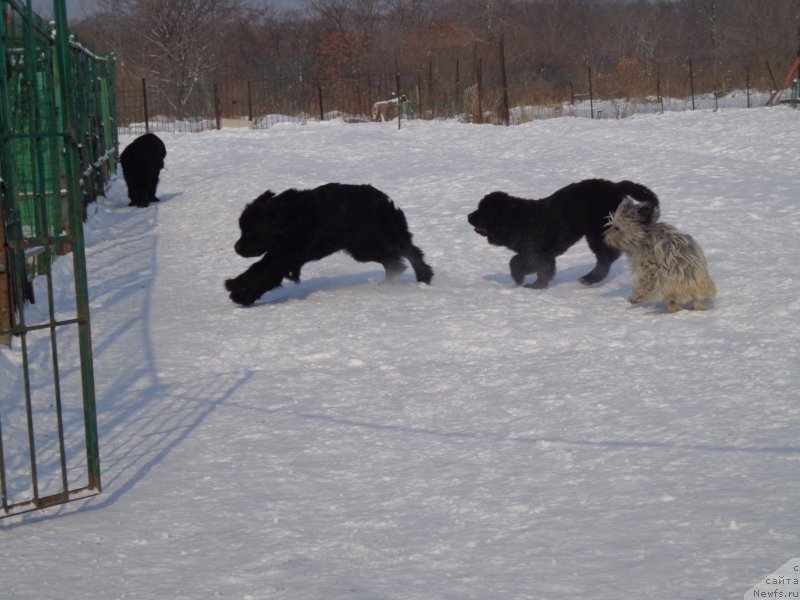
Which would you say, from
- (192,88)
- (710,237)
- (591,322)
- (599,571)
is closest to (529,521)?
(599,571)

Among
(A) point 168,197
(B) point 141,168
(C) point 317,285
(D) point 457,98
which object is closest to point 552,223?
(C) point 317,285

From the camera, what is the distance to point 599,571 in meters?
3.86

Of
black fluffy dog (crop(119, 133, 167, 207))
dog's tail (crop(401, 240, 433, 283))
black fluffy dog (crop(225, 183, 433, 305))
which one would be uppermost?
black fluffy dog (crop(119, 133, 167, 207))

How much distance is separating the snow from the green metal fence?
20 cm

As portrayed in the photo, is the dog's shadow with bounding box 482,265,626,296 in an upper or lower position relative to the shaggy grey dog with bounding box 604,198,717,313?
lower

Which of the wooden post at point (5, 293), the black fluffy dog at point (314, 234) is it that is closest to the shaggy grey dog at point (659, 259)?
the black fluffy dog at point (314, 234)

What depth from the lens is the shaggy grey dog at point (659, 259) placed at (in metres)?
8.35

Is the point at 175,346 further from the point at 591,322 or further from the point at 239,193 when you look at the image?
the point at 239,193

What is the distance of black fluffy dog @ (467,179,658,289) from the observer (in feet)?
33.1

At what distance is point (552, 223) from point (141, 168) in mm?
8747

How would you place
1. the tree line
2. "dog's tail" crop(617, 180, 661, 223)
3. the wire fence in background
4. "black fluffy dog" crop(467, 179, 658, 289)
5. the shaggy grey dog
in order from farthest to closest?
the tree line, the wire fence in background, "black fluffy dog" crop(467, 179, 658, 289), "dog's tail" crop(617, 180, 661, 223), the shaggy grey dog

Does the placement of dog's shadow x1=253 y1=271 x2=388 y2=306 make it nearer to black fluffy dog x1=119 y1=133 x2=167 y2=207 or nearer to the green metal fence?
the green metal fence

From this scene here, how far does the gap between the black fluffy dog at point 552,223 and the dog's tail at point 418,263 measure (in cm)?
68

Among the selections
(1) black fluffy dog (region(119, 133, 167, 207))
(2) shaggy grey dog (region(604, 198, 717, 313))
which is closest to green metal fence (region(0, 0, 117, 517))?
(1) black fluffy dog (region(119, 133, 167, 207))
